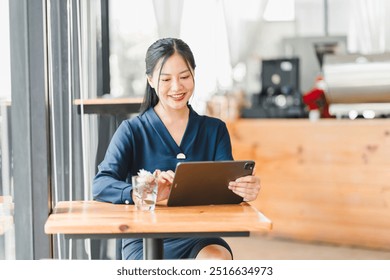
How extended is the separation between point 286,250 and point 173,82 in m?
1.06

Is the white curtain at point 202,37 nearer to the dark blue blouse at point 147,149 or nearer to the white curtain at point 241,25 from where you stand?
the dark blue blouse at point 147,149

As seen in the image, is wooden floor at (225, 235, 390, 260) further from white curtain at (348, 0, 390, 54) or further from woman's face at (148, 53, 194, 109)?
white curtain at (348, 0, 390, 54)

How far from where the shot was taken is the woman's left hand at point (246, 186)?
1.29 metres

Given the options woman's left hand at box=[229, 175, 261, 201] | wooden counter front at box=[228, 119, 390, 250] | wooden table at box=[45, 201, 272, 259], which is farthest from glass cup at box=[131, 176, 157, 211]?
wooden counter front at box=[228, 119, 390, 250]

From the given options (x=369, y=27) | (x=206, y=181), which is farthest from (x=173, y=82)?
(x=369, y=27)

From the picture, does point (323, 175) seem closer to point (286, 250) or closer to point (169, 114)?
point (286, 250)

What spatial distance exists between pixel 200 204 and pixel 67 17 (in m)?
0.51

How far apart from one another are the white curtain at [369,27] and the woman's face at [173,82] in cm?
217

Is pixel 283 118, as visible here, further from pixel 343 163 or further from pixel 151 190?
pixel 151 190

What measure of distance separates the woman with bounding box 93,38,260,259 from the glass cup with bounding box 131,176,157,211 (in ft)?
0.24

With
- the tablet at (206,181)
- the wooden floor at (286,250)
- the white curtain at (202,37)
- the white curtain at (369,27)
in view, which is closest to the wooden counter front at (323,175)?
the wooden floor at (286,250)

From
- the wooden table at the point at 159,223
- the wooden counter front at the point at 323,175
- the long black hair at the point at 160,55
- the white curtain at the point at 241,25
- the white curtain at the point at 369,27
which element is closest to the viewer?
the wooden table at the point at 159,223

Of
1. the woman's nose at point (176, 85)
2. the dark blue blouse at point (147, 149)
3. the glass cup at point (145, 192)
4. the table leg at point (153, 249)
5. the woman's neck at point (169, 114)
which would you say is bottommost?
the table leg at point (153, 249)
